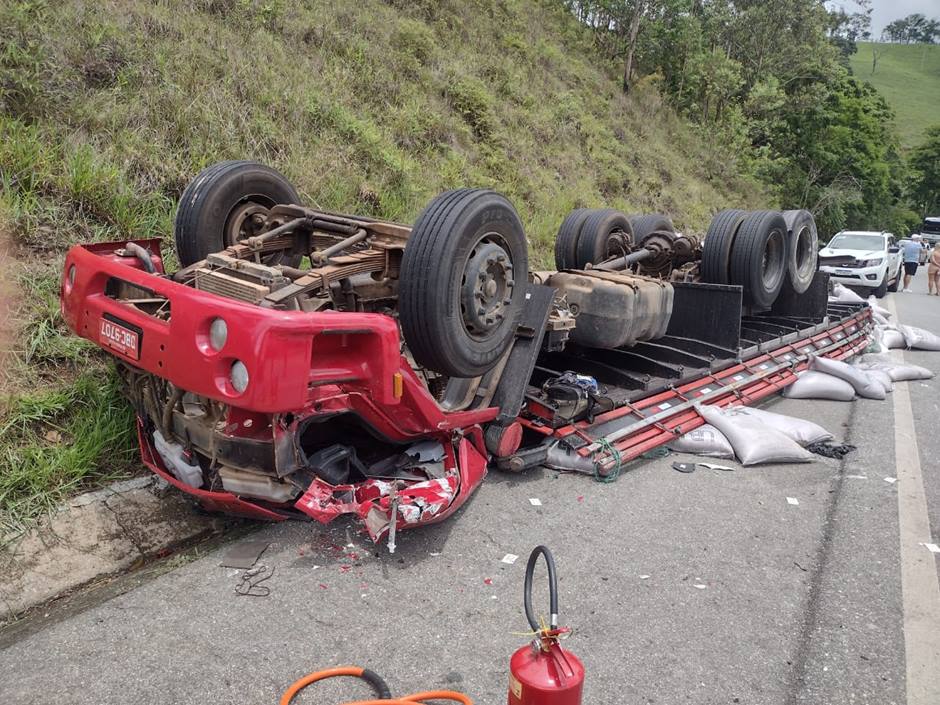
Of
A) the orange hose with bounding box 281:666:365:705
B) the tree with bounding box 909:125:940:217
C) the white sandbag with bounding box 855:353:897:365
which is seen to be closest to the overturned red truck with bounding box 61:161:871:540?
the orange hose with bounding box 281:666:365:705

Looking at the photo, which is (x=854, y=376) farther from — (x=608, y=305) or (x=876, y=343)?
(x=608, y=305)

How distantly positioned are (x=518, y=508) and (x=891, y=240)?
697 inches

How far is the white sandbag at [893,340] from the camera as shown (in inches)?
362

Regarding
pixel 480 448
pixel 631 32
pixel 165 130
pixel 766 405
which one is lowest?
pixel 766 405

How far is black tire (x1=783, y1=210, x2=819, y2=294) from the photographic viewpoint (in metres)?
6.84

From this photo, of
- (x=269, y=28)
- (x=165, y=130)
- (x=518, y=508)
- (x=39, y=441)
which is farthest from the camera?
(x=269, y=28)

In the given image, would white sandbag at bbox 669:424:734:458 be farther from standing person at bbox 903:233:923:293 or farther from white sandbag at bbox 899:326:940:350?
standing person at bbox 903:233:923:293

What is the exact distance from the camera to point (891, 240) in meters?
17.8

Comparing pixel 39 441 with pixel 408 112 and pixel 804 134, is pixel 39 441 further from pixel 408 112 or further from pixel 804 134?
pixel 804 134

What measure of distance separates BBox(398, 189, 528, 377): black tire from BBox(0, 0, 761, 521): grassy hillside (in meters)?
1.74

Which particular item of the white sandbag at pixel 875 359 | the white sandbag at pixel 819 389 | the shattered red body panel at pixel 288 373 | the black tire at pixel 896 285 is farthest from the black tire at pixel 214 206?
the black tire at pixel 896 285

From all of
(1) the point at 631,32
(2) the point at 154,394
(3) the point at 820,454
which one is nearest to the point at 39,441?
(2) the point at 154,394

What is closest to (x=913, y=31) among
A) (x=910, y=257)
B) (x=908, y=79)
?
(x=908, y=79)

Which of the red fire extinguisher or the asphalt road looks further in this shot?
the asphalt road
